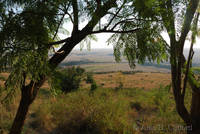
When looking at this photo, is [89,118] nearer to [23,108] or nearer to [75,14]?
[23,108]

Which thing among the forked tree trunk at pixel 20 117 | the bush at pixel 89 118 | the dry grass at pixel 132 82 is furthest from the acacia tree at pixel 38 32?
the dry grass at pixel 132 82

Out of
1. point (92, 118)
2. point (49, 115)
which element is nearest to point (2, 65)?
point (92, 118)

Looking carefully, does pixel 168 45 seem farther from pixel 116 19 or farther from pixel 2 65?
pixel 2 65

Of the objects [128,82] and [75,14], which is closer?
[75,14]

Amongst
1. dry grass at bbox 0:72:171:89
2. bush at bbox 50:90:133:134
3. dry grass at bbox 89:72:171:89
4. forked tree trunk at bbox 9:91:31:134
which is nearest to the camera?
forked tree trunk at bbox 9:91:31:134

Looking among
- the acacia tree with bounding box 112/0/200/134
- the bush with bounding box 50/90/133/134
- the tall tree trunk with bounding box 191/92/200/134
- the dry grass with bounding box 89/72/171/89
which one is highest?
the acacia tree with bounding box 112/0/200/134

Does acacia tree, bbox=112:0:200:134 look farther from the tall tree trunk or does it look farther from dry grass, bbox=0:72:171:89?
dry grass, bbox=0:72:171:89

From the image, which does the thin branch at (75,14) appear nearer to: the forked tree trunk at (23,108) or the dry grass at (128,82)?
the forked tree trunk at (23,108)

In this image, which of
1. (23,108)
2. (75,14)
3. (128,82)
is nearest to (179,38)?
(75,14)

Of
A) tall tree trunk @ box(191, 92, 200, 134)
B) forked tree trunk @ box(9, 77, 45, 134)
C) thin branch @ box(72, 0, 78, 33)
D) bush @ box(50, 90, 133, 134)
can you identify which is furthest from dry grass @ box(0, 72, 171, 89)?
forked tree trunk @ box(9, 77, 45, 134)

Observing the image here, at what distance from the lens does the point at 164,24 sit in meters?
1.79

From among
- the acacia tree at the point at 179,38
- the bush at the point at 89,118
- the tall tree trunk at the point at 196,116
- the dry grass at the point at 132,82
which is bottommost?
the dry grass at the point at 132,82

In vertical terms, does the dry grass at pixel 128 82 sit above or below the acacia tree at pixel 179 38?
below

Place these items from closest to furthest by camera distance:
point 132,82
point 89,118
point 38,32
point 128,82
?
point 38,32 < point 89,118 < point 128,82 < point 132,82
